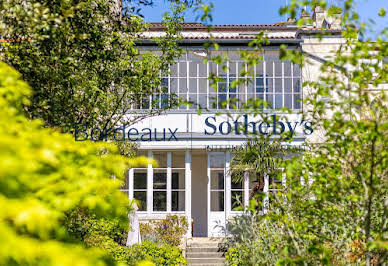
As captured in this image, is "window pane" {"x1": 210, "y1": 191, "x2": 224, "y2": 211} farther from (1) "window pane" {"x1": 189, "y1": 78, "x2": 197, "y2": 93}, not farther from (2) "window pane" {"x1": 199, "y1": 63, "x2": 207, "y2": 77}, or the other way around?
(2) "window pane" {"x1": 199, "y1": 63, "x2": 207, "y2": 77}

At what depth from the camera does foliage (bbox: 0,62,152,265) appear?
1.46m

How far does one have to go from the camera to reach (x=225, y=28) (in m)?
22.2

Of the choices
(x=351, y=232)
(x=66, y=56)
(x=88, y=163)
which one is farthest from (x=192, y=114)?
(x=88, y=163)

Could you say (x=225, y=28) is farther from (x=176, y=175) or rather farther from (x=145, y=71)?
(x=145, y=71)

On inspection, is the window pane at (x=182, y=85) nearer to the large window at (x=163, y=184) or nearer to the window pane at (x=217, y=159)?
the large window at (x=163, y=184)

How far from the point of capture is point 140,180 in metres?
18.0

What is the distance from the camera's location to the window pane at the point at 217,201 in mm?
17906

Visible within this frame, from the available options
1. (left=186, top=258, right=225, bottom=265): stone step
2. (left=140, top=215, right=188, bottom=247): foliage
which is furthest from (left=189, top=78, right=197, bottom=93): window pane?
(left=186, top=258, right=225, bottom=265): stone step

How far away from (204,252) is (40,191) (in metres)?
13.4

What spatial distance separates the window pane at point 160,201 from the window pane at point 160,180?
0.23 metres

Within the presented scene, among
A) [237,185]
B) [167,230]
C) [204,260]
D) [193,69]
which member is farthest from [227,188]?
[193,69]

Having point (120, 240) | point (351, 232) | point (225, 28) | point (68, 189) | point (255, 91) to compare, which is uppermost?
point (225, 28)

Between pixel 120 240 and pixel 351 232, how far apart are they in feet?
35.8

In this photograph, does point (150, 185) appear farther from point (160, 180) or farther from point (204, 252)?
point (204, 252)
